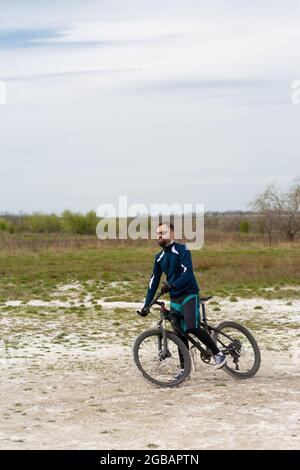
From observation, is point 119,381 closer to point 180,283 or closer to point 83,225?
point 180,283

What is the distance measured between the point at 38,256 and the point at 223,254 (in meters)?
7.93

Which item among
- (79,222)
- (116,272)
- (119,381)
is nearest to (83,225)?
(79,222)

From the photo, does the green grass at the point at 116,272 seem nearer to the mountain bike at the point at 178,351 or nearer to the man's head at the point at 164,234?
the mountain bike at the point at 178,351

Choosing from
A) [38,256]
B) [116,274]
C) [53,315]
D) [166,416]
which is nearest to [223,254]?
[38,256]

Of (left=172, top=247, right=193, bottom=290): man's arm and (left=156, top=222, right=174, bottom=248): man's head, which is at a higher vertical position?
(left=156, top=222, right=174, bottom=248): man's head

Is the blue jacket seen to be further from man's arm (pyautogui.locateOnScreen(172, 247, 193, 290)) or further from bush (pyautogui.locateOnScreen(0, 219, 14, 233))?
bush (pyautogui.locateOnScreen(0, 219, 14, 233))

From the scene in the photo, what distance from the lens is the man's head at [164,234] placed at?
27.2 ft

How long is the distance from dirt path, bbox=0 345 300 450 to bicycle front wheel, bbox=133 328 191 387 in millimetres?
161

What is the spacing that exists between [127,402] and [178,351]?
1.05m

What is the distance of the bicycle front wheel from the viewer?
27.8 feet

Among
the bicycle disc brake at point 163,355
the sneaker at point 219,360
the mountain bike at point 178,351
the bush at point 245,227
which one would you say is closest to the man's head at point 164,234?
the mountain bike at point 178,351

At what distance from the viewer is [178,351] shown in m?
8.56

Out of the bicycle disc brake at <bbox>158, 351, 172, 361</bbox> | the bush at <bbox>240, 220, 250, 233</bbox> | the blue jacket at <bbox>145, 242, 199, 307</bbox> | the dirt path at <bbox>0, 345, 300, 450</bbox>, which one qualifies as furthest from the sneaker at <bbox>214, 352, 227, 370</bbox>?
the bush at <bbox>240, 220, 250, 233</bbox>

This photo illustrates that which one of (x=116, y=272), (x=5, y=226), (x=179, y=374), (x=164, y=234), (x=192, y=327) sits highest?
(x=5, y=226)
